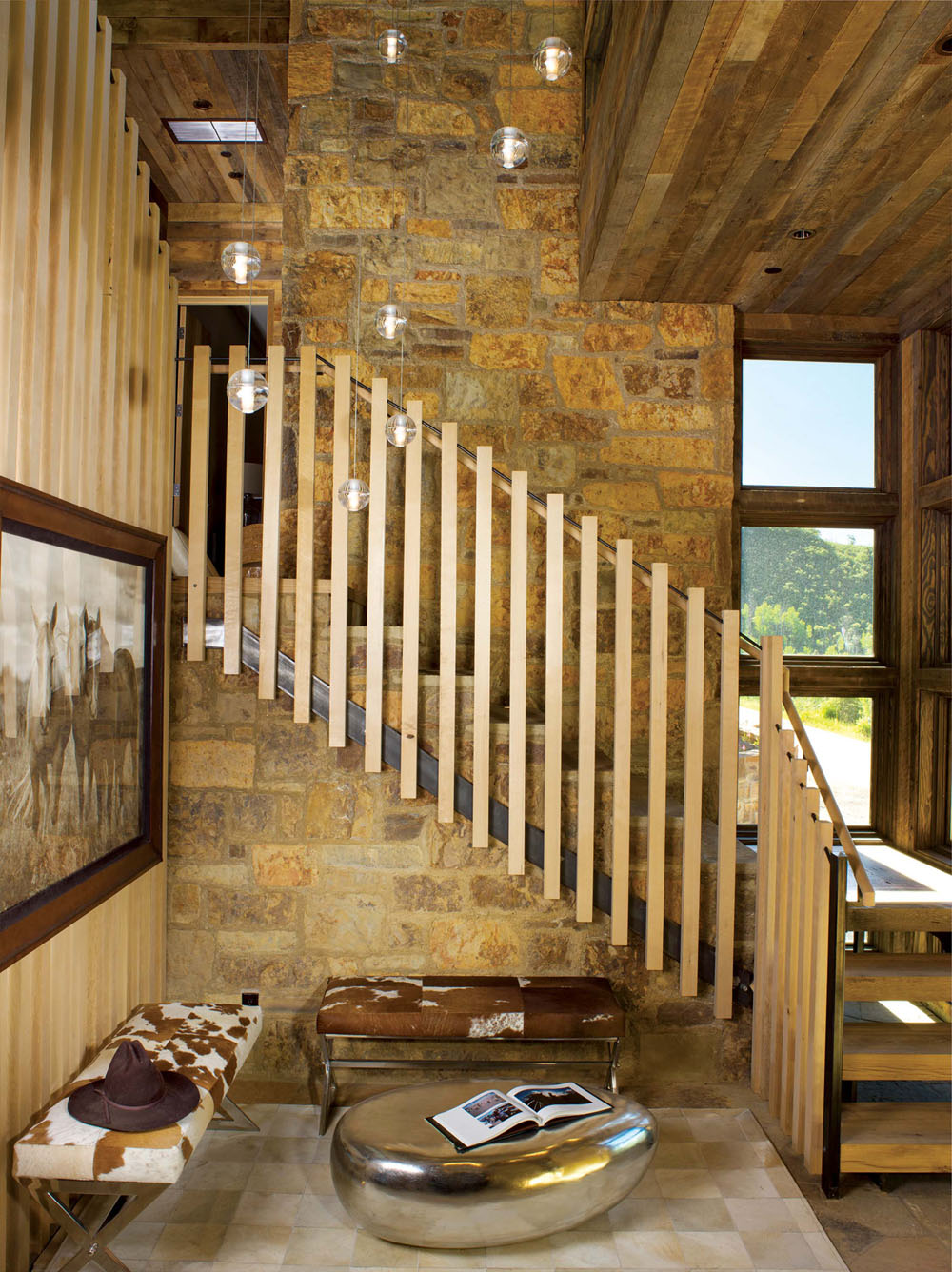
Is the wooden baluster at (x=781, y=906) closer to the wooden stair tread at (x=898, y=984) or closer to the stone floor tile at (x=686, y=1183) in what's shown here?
the wooden stair tread at (x=898, y=984)

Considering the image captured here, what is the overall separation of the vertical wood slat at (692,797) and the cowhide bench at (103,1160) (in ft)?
5.50

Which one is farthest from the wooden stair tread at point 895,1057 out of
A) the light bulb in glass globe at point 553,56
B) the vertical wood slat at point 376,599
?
the light bulb in glass globe at point 553,56

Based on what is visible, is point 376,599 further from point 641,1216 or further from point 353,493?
point 641,1216

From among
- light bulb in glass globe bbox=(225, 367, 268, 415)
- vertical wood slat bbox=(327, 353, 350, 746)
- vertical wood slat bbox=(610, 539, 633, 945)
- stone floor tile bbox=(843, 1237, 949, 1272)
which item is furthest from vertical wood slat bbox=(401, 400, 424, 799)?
stone floor tile bbox=(843, 1237, 949, 1272)

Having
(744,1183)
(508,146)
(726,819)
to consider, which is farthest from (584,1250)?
(508,146)

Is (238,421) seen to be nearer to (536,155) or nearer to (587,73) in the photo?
(536,155)

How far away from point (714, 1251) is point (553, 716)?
1.73 meters

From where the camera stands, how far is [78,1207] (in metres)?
2.82

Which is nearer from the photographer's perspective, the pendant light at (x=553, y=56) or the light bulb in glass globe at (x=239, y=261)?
the light bulb in glass globe at (x=239, y=261)

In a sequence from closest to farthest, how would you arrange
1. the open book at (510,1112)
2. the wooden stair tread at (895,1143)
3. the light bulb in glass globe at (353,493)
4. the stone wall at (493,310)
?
the open book at (510,1112)
the wooden stair tread at (895,1143)
the light bulb in glass globe at (353,493)
the stone wall at (493,310)

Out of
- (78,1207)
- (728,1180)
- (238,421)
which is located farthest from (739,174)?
(78,1207)

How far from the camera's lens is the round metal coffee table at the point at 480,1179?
98.7 inches

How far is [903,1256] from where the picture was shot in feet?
8.61

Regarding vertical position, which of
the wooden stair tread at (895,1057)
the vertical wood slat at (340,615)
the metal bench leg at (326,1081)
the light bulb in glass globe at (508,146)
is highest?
the light bulb in glass globe at (508,146)
